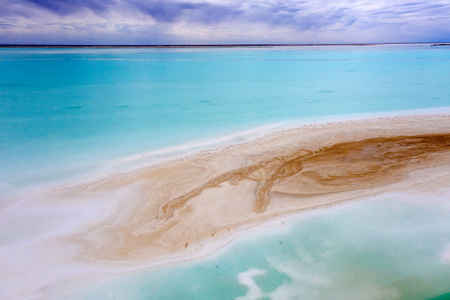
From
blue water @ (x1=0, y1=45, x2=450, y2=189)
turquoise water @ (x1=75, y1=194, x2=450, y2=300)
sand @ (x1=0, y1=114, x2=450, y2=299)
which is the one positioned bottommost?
turquoise water @ (x1=75, y1=194, x2=450, y2=300)

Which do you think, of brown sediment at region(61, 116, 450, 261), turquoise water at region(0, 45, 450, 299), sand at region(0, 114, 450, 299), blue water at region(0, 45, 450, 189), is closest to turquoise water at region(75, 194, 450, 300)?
turquoise water at region(0, 45, 450, 299)

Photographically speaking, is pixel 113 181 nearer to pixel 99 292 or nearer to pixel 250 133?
pixel 99 292

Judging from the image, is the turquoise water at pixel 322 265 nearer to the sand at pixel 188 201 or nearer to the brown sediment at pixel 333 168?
the sand at pixel 188 201

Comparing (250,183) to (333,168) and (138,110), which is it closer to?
(333,168)

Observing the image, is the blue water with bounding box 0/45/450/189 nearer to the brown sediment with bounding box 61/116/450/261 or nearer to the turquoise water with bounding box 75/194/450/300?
the brown sediment with bounding box 61/116/450/261

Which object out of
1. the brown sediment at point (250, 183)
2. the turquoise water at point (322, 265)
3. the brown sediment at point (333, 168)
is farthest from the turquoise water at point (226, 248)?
the brown sediment at point (333, 168)

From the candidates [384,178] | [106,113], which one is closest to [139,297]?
[384,178]
